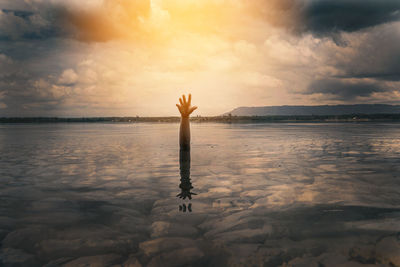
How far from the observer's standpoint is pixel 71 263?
5.80m

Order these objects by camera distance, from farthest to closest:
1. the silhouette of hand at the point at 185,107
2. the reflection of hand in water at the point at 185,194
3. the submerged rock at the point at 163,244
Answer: the silhouette of hand at the point at 185,107, the reflection of hand in water at the point at 185,194, the submerged rock at the point at 163,244

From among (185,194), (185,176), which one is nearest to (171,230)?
(185,194)

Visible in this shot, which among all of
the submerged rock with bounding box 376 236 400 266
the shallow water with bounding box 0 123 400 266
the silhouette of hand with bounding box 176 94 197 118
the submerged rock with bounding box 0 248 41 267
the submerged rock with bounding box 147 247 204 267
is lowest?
the shallow water with bounding box 0 123 400 266

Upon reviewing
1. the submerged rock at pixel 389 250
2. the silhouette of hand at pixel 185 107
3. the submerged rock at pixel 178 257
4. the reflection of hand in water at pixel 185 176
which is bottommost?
the reflection of hand in water at pixel 185 176

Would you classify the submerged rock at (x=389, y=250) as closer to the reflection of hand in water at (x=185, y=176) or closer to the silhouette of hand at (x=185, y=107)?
the reflection of hand in water at (x=185, y=176)

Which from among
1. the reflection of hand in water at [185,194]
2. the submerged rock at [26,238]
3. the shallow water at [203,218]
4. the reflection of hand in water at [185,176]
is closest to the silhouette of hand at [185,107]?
the reflection of hand in water at [185,176]

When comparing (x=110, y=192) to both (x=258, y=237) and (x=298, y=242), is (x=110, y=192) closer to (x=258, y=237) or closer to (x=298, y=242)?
(x=258, y=237)

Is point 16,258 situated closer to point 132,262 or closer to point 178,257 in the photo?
point 132,262

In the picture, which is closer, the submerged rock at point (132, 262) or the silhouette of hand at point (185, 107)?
the submerged rock at point (132, 262)

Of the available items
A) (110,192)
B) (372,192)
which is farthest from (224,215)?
(372,192)

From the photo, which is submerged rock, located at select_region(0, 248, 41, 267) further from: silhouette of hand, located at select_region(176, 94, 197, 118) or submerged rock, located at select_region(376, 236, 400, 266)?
silhouette of hand, located at select_region(176, 94, 197, 118)

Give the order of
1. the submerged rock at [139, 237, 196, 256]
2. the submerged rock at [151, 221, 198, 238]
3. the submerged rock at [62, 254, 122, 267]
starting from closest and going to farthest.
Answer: the submerged rock at [62, 254, 122, 267], the submerged rock at [139, 237, 196, 256], the submerged rock at [151, 221, 198, 238]

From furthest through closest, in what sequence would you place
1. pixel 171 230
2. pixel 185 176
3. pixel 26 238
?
pixel 185 176, pixel 171 230, pixel 26 238

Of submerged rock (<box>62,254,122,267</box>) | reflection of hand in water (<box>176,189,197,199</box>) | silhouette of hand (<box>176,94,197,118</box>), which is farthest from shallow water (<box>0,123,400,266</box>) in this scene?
silhouette of hand (<box>176,94,197,118</box>)
